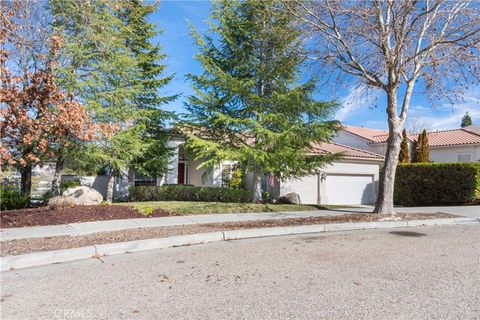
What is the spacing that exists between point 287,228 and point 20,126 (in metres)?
7.71

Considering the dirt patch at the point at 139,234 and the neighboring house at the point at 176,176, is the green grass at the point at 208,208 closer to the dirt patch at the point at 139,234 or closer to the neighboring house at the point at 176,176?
the dirt patch at the point at 139,234

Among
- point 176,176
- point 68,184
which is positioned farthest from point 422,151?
point 68,184

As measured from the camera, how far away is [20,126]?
29.2 feet

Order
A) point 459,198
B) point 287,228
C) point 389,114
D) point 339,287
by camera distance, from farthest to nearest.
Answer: point 459,198
point 389,114
point 287,228
point 339,287

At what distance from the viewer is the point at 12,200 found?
463 inches

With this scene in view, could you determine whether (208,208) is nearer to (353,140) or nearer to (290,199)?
(290,199)

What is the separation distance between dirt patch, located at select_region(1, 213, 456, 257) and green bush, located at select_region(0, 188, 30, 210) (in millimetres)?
5926

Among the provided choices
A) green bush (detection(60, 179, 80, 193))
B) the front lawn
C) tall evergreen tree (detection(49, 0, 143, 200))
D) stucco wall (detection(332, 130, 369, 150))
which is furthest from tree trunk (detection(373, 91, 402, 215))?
stucco wall (detection(332, 130, 369, 150))

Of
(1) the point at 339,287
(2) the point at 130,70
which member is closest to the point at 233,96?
(2) the point at 130,70

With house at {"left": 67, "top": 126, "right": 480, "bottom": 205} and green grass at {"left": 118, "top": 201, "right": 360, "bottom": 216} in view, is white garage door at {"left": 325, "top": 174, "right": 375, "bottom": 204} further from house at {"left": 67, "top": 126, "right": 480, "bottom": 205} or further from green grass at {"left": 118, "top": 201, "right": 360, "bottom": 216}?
green grass at {"left": 118, "top": 201, "right": 360, "bottom": 216}

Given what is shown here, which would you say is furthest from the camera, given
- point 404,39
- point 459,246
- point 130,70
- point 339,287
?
point 130,70

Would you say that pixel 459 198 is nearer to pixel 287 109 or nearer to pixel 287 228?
pixel 287 109

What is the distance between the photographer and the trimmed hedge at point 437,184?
1661cm

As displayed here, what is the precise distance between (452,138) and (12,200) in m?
29.2
